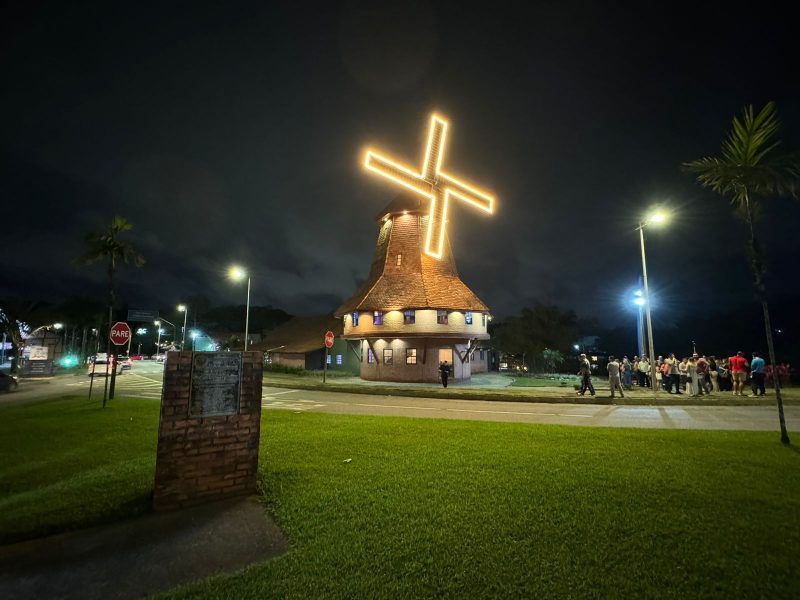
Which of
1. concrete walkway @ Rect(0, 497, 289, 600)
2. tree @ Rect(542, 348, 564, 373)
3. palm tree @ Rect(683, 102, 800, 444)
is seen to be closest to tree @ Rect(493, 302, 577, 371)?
tree @ Rect(542, 348, 564, 373)

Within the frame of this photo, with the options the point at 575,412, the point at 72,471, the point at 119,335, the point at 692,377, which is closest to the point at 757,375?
the point at 692,377

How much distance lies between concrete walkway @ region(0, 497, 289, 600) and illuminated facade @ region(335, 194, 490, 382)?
974 inches

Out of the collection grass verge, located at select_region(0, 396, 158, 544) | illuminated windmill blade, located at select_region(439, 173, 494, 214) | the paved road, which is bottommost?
the paved road

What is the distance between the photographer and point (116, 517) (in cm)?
506

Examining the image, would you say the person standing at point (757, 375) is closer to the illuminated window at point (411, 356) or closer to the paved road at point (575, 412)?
the paved road at point (575, 412)

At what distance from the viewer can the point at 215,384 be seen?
230 inches

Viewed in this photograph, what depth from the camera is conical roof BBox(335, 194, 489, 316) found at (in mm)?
30547

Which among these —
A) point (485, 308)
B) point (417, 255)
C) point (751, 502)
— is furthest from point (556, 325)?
point (751, 502)

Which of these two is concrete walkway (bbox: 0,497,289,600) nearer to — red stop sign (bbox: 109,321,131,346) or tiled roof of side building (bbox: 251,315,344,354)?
red stop sign (bbox: 109,321,131,346)

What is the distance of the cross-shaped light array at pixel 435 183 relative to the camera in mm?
26766

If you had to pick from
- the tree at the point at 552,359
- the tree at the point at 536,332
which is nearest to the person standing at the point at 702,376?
the tree at the point at 552,359

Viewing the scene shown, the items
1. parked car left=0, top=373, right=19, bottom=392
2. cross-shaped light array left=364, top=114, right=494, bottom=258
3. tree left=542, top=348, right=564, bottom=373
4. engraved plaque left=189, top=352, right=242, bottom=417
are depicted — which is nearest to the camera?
engraved plaque left=189, top=352, right=242, bottom=417

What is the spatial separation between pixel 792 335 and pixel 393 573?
94461mm

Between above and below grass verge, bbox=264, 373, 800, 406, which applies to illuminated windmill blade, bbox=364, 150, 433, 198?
above
